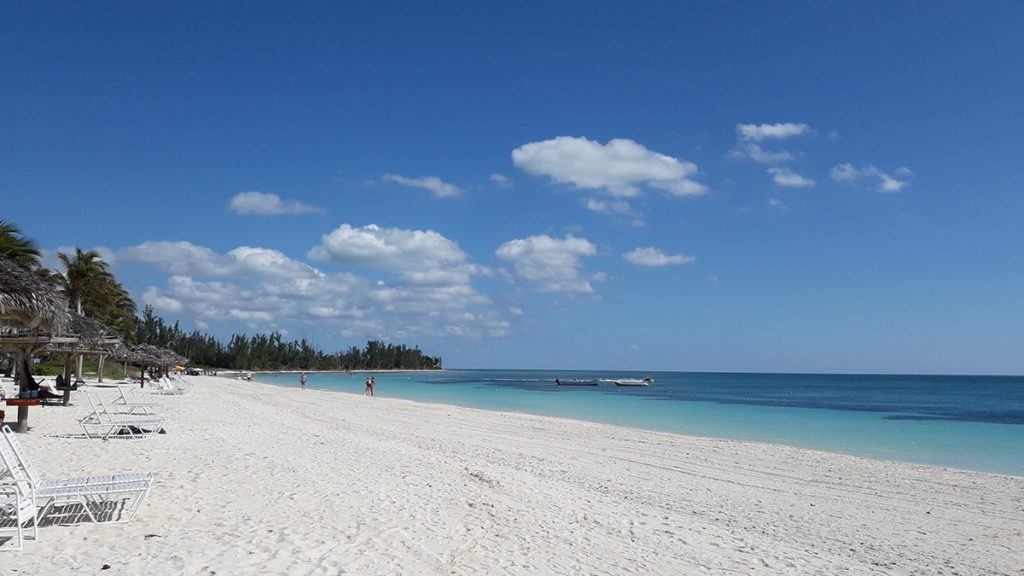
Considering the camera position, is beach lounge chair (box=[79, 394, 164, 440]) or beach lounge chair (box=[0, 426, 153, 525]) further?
beach lounge chair (box=[79, 394, 164, 440])

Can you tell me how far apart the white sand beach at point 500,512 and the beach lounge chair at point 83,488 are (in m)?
0.20

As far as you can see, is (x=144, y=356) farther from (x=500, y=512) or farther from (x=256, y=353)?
(x=256, y=353)

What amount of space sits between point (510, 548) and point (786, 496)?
628 centimetres

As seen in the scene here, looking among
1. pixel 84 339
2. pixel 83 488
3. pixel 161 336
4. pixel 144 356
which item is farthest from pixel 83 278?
pixel 161 336

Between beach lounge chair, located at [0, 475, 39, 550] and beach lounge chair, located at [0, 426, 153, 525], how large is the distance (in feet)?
0.13

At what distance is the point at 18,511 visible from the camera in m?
5.78

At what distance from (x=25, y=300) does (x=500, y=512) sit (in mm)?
6775

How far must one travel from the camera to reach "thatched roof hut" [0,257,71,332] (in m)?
9.03

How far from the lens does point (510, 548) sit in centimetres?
651

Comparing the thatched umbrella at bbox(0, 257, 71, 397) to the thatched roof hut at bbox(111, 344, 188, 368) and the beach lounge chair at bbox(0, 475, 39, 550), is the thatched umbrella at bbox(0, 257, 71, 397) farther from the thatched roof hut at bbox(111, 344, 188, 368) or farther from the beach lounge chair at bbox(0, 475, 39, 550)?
the thatched roof hut at bbox(111, 344, 188, 368)

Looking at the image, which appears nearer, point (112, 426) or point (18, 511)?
point (18, 511)

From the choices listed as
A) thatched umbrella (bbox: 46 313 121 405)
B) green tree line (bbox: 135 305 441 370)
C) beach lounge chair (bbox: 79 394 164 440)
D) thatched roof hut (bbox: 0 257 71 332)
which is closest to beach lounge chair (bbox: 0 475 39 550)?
thatched roof hut (bbox: 0 257 71 332)

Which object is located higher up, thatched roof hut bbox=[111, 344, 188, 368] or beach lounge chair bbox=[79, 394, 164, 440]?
thatched roof hut bbox=[111, 344, 188, 368]

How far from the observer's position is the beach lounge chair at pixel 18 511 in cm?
574
